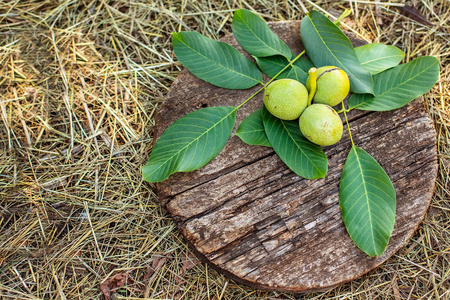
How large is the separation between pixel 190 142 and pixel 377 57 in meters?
0.92

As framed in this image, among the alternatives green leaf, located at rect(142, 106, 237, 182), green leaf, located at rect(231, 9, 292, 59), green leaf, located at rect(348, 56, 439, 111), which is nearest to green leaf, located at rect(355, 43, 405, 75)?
green leaf, located at rect(348, 56, 439, 111)

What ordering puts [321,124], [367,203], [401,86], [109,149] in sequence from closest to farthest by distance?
[321,124]
[367,203]
[401,86]
[109,149]

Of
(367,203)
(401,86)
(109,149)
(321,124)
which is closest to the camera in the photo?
(321,124)

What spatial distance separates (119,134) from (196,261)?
71 centimetres

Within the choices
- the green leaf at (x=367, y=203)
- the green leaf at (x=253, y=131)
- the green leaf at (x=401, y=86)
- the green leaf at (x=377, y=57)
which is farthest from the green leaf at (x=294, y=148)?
the green leaf at (x=377, y=57)

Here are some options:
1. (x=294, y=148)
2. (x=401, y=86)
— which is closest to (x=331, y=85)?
(x=294, y=148)

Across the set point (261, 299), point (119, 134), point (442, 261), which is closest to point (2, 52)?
point (119, 134)

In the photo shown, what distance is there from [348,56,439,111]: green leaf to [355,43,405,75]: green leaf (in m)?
0.05

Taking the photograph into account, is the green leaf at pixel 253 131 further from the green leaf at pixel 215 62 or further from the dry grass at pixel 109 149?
the dry grass at pixel 109 149

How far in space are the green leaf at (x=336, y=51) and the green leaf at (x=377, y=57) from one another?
112mm

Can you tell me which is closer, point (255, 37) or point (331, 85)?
point (331, 85)

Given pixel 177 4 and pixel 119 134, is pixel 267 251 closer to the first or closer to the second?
Answer: pixel 119 134

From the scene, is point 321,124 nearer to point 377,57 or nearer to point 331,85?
point 331,85

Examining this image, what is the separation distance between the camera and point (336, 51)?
134 cm
